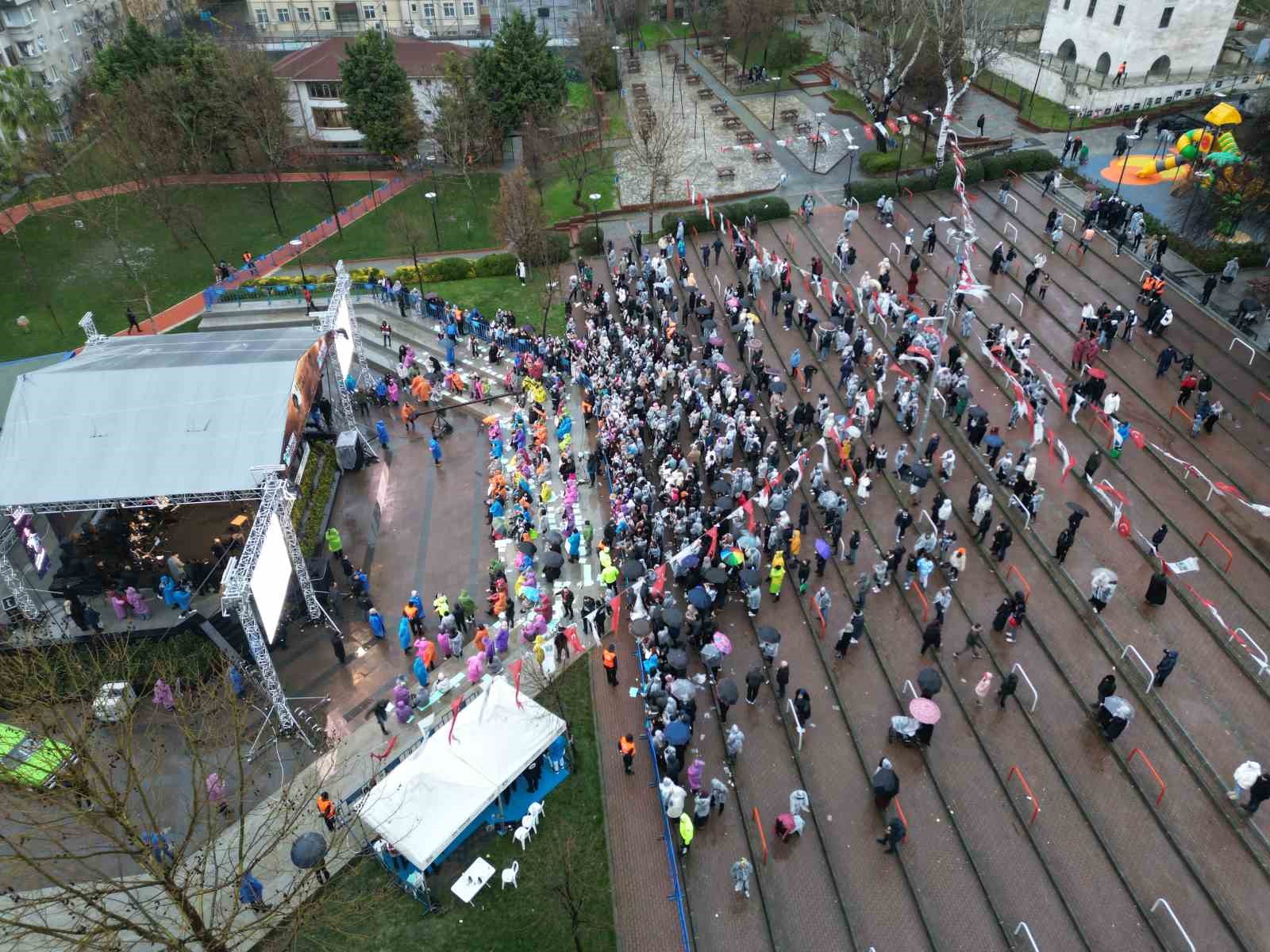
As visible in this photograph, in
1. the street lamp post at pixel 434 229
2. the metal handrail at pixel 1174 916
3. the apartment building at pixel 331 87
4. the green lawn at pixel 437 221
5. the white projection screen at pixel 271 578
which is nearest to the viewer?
the metal handrail at pixel 1174 916

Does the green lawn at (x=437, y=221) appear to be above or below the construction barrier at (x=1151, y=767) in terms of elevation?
above

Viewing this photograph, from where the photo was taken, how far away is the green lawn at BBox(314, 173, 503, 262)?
40.9 metres

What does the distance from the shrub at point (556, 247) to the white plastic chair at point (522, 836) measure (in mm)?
24332

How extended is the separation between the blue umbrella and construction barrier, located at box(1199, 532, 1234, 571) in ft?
46.2

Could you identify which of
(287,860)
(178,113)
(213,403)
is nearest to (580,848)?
(287,860)

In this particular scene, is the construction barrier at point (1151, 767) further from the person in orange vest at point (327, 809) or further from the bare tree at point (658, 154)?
the bare tree at point (658, 154)

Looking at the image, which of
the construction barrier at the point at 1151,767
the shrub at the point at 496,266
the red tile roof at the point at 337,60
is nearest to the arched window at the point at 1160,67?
the shrub at the point at 496,266

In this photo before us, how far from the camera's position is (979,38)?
4347 cm

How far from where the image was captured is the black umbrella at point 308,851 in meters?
15.4

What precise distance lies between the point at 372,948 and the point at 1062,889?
39.5ft

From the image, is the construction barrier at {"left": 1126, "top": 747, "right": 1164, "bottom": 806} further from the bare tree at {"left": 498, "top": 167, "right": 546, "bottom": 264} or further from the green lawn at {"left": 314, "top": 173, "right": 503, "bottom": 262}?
the green lawn at {"left": 314, "top": 173, "right": 503, "bottom": 262}

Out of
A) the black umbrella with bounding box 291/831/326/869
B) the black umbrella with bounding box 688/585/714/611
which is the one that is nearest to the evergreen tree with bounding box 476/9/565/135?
the black umbrella with bounding box 688/585/714/611

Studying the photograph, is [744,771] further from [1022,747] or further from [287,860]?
[287,860]

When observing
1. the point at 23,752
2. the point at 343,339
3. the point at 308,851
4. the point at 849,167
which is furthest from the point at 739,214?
the point at 23,752
